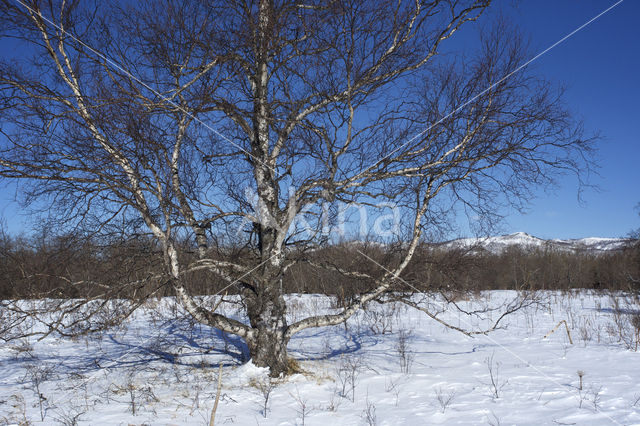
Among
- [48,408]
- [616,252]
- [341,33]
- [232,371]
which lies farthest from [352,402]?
[616,252]

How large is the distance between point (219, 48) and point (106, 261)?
309cm

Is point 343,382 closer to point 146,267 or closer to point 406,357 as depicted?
point 406,357

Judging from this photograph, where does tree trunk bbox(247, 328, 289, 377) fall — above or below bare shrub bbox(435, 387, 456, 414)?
above

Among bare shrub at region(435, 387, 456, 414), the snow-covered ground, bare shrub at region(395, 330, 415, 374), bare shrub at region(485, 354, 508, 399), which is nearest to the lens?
the snow-covered ground

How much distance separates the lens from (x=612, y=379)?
5.27 metres

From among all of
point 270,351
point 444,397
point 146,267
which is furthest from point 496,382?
point 146,267

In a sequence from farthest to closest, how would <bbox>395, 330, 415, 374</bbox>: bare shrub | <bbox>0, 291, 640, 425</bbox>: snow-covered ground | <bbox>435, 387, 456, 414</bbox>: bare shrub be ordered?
<bbox>395, 330, 415, 374</bbox>: bare shrub → <bbox>435, 387, 456, 414</bbox>: bare shrub → <bbox>0, 291, 640, 425</bbox>: snow-covered ground

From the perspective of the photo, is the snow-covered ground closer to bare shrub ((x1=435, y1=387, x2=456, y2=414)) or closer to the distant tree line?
bare shrub ((x1=435, y1=387, x2=456, y2=414))

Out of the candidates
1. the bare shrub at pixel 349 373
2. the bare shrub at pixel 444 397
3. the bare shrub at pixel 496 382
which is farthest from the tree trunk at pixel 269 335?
the bare shrub at pixel 496 382

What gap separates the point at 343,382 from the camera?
221 inches

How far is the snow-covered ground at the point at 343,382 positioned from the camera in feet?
14.2

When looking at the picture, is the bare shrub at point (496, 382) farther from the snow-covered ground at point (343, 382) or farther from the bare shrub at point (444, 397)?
the bare shrub at point (444, 397)

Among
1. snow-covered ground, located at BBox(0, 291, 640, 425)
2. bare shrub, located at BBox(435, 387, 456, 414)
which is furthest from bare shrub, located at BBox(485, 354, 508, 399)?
bare shrub, located at BBox(435, 387, 456, 414)

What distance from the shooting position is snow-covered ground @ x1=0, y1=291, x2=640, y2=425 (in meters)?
4.33
